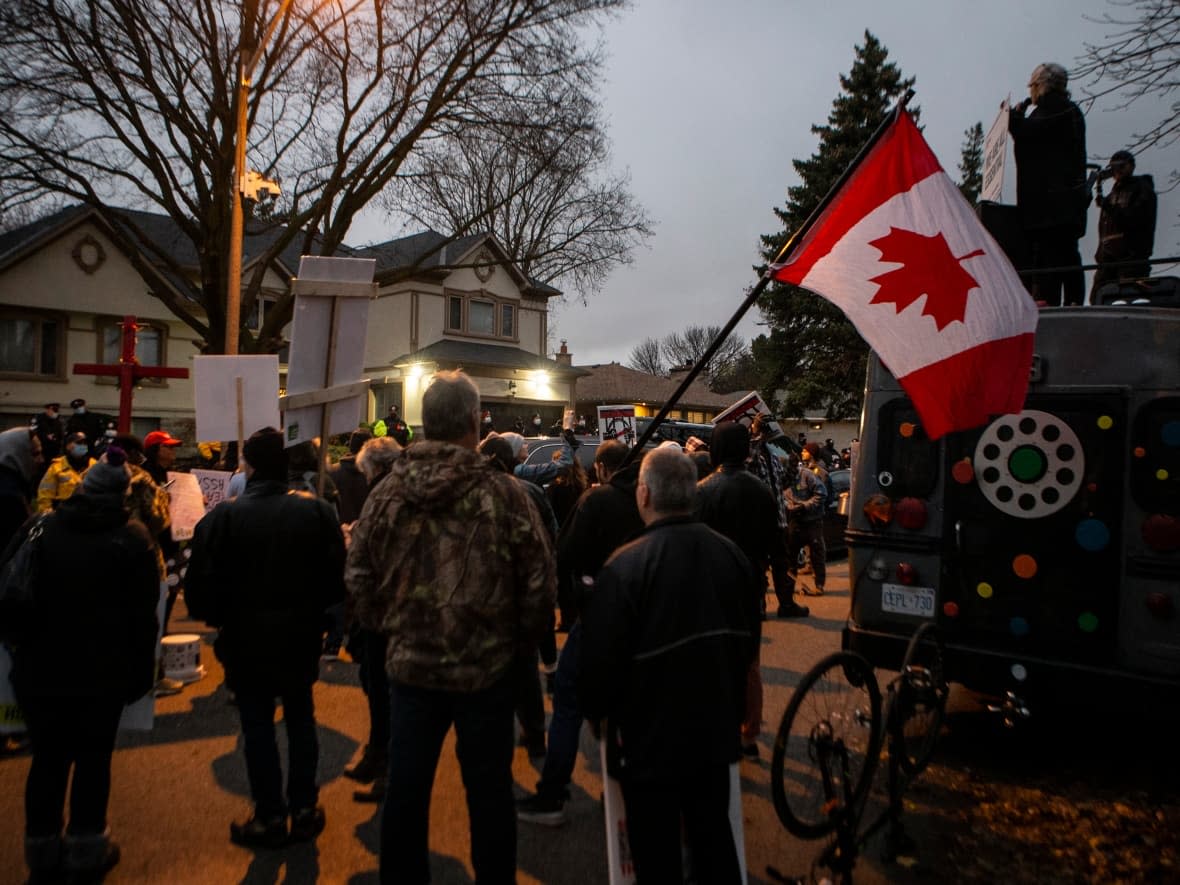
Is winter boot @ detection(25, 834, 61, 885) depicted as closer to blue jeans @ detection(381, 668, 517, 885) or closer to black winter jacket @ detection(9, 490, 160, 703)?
black winter jacket @ detection(9, 490, 160, 703)

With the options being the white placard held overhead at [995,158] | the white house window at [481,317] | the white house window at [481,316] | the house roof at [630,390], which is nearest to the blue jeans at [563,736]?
the white placard held overhead at [995,158]

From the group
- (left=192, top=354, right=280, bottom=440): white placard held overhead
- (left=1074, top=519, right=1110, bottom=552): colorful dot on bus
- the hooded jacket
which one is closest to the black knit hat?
A: (left=192, top=354, right=280, bottom=440): white placard held overhead

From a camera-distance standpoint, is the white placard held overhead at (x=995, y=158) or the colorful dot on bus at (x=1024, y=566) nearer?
the colorful dot on bus at (x=1024, y=566)

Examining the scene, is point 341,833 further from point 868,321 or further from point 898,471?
point 898,471

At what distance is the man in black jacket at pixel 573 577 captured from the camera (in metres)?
3.91

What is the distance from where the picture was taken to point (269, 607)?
3578mm

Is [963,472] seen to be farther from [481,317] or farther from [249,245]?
[249,245]

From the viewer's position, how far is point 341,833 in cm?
384

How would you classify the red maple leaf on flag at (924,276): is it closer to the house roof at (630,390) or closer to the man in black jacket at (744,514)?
the man in black jacket at (744,514)

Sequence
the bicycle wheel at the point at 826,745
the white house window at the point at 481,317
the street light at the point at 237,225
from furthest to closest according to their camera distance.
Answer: the white house window at the point at 481,317 < the street light at the point at 237,225 < the bicycle wheel at the point at 826,745

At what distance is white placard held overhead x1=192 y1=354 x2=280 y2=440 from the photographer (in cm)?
572

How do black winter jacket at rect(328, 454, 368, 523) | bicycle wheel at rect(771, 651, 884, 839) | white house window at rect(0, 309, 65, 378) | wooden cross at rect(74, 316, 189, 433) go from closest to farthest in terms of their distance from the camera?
bicycle wheel at rect(771, 651, 884, 839), black winter jacket at rect(328, 454, 368, 523), wooden cross at rect(74, 316, 189, 433), white house window at rect(0, 309, 65, 378)

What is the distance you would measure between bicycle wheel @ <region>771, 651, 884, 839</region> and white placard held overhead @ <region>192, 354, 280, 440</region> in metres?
4.16

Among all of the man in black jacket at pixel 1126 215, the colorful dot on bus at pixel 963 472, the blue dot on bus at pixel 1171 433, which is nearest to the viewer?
the blue dot on bus at pixel 1171 433
